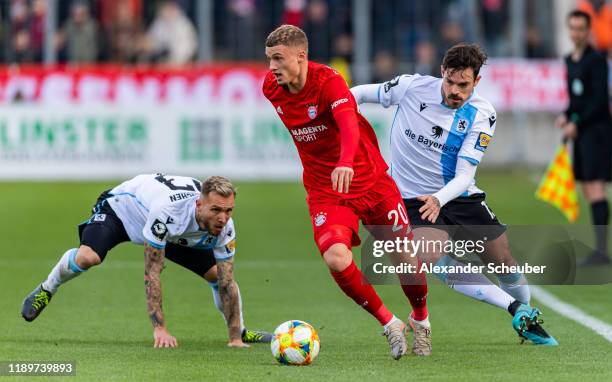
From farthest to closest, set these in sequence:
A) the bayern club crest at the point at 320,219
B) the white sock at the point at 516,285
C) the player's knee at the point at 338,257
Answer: the white sock at the point at 516,285 → the bayern club crest at the point at 320,219 → the player's knee at the point at 338,257

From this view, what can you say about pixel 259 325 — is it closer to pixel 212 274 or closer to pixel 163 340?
pixel 212 274

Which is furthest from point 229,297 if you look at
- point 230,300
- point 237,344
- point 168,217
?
point 168,217

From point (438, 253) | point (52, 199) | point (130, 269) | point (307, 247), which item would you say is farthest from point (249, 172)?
point (438, 253)

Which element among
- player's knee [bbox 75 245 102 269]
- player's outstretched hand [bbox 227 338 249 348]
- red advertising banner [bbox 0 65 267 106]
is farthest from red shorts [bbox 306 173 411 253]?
red advertising banner [bbox 0 65 267 106]

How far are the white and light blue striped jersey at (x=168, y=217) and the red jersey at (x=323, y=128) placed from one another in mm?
700

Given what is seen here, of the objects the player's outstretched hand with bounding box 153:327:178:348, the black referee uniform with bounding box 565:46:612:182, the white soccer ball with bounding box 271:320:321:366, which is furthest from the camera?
the black referee uniform with bounding box 565:46:612:182

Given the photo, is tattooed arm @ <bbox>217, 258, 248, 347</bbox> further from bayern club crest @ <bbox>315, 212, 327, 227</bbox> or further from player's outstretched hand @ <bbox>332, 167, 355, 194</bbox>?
player's outstretched hand @ <bbox>332, 167, 355, 194</bbox>

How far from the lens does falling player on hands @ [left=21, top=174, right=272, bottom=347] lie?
8297mm

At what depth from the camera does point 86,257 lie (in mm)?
8883

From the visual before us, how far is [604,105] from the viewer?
13.2 meters

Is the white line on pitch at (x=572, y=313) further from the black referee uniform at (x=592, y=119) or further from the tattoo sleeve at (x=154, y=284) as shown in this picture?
the tattoo sleeve at (x=154, y=284)

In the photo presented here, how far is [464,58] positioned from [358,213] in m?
1.11

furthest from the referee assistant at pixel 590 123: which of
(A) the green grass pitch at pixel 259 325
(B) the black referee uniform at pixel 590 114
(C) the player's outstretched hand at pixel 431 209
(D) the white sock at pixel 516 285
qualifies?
(C) the player's outstretched hand at pixel 431 209

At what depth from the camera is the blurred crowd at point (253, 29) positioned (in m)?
24.3
